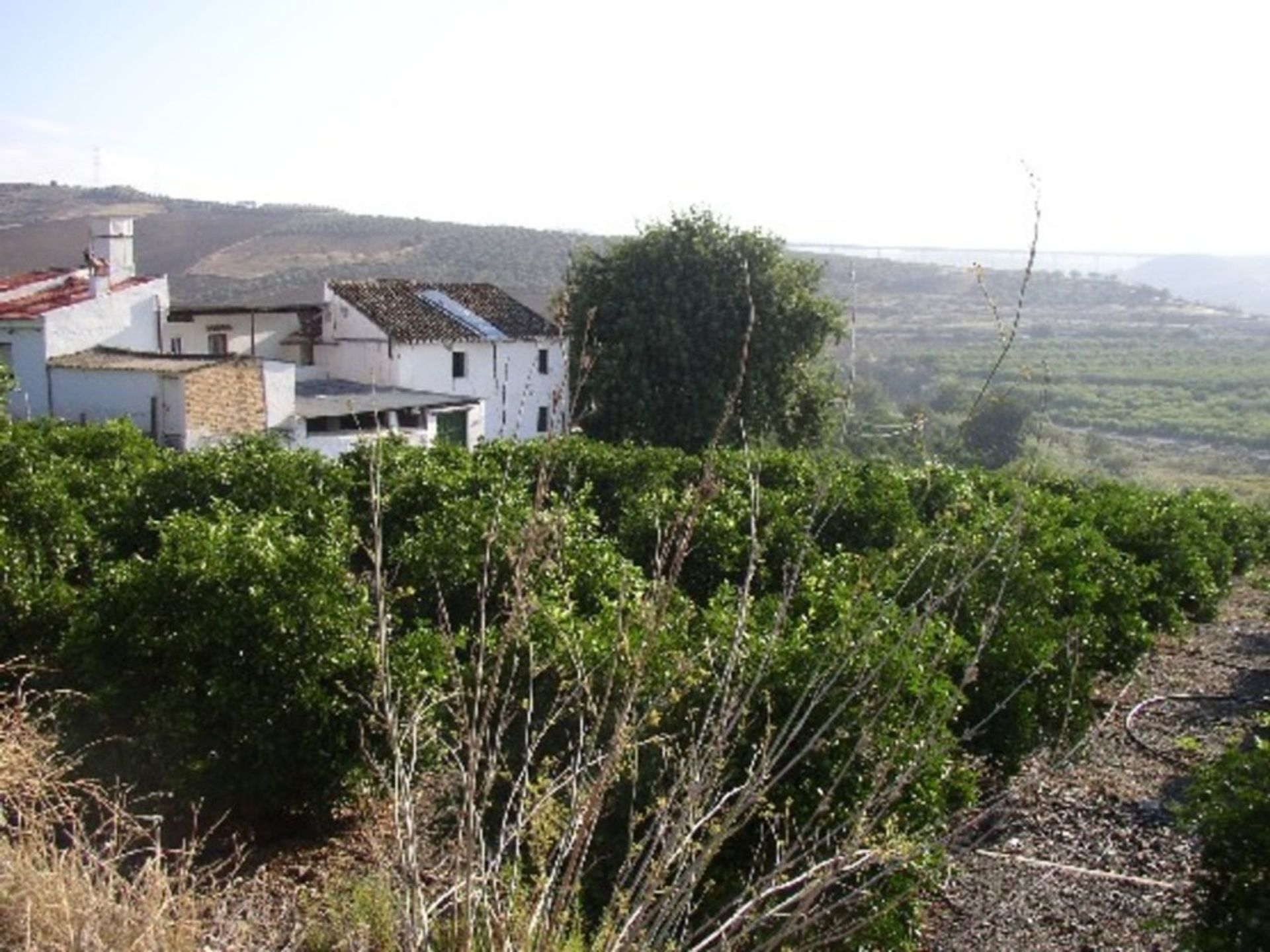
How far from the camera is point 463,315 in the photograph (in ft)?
105

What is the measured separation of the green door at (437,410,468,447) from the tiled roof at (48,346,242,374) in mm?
5147

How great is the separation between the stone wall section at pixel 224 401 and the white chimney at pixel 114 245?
215 inches

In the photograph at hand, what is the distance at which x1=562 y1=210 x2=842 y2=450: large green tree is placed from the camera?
25828mm

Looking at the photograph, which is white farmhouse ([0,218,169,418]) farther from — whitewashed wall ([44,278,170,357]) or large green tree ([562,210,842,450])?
large green tree ([562,210,842,450])

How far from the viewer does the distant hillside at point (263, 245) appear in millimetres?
47250

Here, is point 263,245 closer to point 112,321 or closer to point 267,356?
point 267,356

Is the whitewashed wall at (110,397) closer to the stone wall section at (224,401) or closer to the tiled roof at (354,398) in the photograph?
the stone wall section at (224,401)

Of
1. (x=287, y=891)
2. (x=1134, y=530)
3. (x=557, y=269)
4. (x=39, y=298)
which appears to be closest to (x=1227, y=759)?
(x=287, y=891)

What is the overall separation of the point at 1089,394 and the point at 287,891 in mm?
55148

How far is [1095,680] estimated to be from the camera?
11.0 meters

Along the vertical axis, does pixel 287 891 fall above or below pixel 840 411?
below

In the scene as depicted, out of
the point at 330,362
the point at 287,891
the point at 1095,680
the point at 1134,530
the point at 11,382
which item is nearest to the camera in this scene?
the point at 287,891

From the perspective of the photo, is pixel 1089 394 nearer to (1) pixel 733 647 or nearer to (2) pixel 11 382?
(2) pixel 11 382

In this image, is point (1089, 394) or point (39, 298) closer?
point (39, 298)
